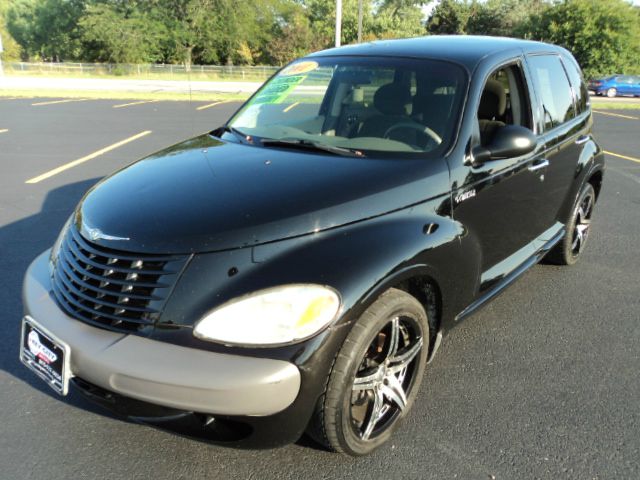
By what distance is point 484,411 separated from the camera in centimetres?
267

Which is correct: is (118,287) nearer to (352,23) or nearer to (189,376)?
(189,376)

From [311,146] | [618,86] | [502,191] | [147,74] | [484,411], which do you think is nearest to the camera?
[484,411]

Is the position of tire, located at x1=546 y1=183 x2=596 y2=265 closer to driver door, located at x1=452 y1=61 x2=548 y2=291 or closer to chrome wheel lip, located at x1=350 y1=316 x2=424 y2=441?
driver door, located at x1=452 y1=61 x2=548 y2=291

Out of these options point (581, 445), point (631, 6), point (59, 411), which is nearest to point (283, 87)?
point (59, 411)

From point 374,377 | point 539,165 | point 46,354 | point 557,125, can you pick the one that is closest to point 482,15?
point 557,125

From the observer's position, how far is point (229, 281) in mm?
1963

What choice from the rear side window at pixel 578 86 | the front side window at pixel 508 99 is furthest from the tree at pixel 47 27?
the front side window at pixel 508 99

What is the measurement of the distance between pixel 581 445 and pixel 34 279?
2.63 m

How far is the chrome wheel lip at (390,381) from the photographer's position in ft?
7.42

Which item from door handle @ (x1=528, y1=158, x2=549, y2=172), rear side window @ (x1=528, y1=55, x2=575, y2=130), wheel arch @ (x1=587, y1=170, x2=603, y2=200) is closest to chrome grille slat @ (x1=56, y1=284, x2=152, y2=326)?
door handle @ (x1=528, y1=158, x2=549, y2=172)

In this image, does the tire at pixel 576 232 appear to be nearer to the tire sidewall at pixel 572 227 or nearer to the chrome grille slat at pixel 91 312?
the tire sidewall at pixel 572 227

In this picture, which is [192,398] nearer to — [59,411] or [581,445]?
[59,411]

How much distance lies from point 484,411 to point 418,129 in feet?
4.92

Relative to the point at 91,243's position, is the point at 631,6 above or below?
above
